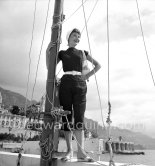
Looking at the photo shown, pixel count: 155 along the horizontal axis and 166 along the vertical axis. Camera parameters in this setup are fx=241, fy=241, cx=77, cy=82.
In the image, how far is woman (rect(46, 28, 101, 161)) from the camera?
3.04 meters

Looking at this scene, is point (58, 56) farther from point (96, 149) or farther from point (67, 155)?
point (96, 149)

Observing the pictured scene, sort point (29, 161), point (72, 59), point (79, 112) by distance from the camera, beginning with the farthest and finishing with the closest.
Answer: point (29, 161)
point (72, 59)
point (79, 112)

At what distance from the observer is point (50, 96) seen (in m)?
3.20

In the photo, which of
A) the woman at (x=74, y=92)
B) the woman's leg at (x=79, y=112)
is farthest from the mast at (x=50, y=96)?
the woman's leg at (x=79, y=112)

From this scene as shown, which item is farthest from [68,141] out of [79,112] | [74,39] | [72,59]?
[74,39]

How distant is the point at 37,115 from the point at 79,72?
796mm

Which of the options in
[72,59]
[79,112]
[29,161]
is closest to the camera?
[79,112]

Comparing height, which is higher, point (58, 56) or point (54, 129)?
point (58, 56)

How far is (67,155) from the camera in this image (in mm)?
2979

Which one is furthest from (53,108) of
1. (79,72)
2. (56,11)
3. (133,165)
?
(56,11)

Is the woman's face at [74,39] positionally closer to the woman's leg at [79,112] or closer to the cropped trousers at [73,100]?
the cropped trousers at [73,100]

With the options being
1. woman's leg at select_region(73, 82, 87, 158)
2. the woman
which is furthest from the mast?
woman's leg at select_region(73, 82, 87, 158)

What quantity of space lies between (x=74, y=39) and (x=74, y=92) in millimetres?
734

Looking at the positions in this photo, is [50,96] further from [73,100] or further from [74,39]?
[74,39]
